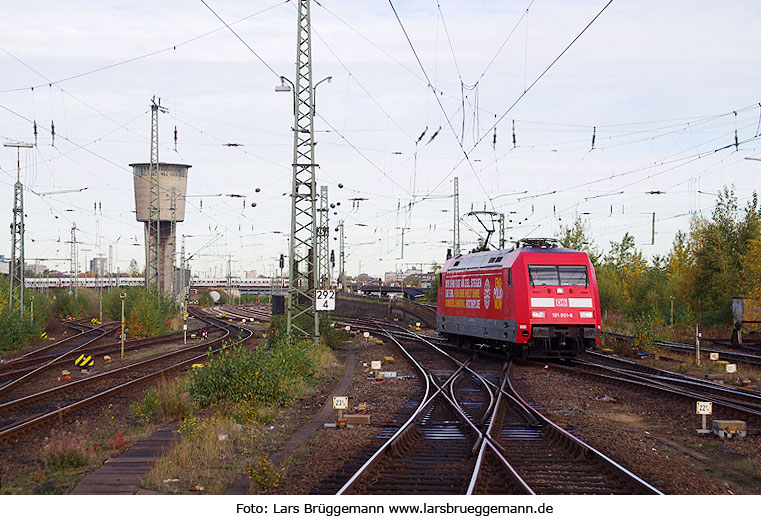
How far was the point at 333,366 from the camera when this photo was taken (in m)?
23.1

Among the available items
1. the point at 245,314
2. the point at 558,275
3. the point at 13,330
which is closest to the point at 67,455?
the point at 558,275

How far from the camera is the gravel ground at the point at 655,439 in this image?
8.75 metres

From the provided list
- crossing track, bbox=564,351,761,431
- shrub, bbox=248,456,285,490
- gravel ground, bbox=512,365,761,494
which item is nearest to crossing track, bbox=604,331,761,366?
crossing track, bbox=564,351,761,431

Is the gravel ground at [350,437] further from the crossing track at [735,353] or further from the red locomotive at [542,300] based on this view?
the crossing track at [735,353]

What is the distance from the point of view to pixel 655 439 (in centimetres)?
1159

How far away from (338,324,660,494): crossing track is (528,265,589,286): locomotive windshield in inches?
309

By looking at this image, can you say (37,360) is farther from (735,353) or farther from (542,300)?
(735,353)

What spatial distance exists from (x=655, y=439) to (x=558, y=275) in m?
11.4

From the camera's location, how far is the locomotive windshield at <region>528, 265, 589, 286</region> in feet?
74.0

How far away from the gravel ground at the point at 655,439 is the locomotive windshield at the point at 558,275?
15.3 feet

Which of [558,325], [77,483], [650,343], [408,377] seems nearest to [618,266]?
[650,343]

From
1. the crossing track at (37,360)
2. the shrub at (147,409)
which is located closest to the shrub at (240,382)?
the shrub at (147,409)
